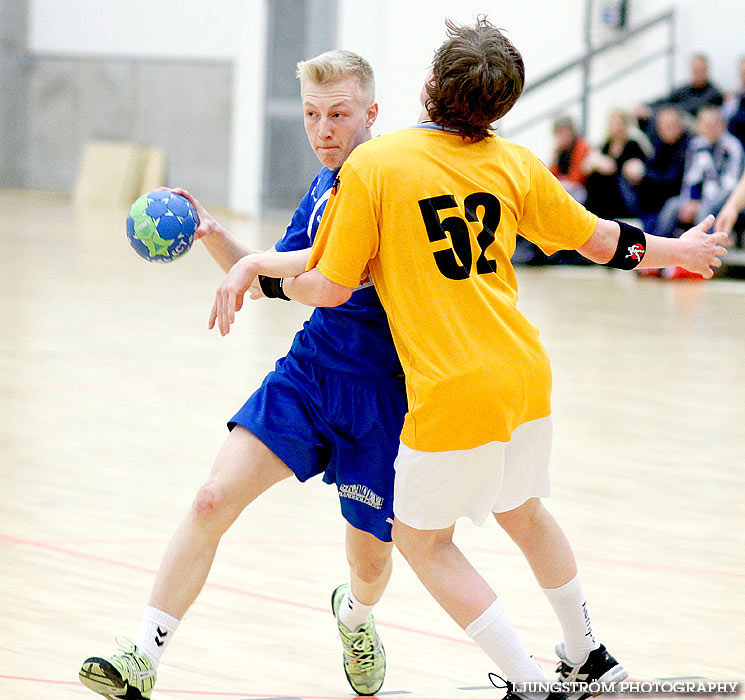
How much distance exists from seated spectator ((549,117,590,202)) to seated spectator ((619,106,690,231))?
0.55 meters

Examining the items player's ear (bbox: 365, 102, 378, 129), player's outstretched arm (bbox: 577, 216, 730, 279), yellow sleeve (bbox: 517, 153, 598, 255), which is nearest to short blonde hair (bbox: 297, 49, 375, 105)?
player's ear (bbox: 365, 102, 378, 129)

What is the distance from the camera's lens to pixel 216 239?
3.06 m

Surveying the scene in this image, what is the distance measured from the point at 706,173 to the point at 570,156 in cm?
182

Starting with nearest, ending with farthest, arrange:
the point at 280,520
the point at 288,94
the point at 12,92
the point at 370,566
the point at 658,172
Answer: the point at 370,566, the point at 280,520, the point at 658,172, the point at 288,94, the point at 12,92

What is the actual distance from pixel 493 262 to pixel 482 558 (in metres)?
1.91

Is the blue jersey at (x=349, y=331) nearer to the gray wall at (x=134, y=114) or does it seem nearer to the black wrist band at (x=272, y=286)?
the black wrist band at (x=272, y=286)

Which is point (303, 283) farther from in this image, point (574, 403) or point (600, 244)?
point (574, 403)

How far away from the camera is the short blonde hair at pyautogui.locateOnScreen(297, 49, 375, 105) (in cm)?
292

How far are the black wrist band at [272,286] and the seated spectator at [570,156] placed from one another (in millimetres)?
12416

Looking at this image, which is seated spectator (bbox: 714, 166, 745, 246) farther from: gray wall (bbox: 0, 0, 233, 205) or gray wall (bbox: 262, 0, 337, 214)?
gray wall (bbox: 0, 0, 233, 205)

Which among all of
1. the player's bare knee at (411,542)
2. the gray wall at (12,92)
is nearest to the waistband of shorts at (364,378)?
the player's bare knee at (411,542)

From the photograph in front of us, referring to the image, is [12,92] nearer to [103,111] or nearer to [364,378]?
[103,111]

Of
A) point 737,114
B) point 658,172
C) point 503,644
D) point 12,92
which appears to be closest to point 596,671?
point 503,644

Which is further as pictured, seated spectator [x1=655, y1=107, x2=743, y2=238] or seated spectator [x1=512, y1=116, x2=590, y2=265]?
seated spectator [x1=512, y1=116, x2=590, y2=265]
